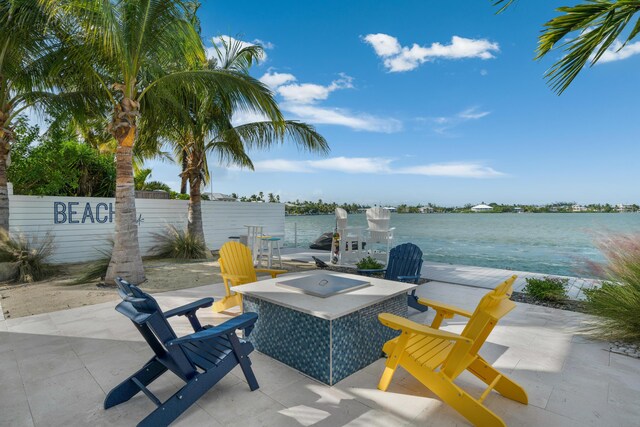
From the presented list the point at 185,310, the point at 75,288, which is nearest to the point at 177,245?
the point at 75,288

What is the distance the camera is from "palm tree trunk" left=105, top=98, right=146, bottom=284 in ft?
19.1

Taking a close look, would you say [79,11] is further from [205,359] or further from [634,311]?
[634,311]

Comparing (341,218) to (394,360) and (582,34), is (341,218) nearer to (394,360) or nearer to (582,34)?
(582,34)

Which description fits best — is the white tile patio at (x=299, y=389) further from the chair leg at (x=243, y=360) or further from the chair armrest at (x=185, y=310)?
the chair armrest at (x=185, y=310)

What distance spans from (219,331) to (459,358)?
1.58 metres

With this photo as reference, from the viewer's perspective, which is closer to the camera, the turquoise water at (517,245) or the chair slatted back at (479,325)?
the chair slatted back at (479,325)

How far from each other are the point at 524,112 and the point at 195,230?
20758mm

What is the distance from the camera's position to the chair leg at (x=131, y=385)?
2184mm

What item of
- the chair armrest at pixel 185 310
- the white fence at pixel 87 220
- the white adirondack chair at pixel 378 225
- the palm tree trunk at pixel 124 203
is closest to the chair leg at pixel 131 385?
the chair armrest at pixel 185 310

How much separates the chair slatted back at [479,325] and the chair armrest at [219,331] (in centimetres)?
140

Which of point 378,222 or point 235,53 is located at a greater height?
point 235,53

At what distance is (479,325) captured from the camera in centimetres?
205

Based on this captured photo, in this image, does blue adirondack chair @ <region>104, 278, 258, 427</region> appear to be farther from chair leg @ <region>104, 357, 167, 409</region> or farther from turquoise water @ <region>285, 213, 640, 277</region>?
turquoise water @ <region>285, 213, 640, 277</region>

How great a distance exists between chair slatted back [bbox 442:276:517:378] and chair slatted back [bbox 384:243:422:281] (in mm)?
2337
